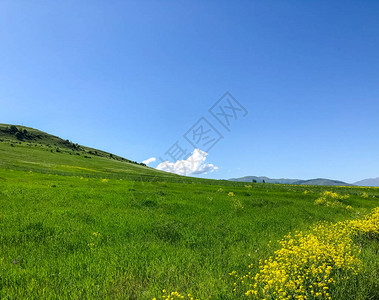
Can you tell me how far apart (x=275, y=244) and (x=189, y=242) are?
10.5 feet

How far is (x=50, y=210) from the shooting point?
35.3 ft

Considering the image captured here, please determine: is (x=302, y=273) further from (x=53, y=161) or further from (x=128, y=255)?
(x=53, y=161)

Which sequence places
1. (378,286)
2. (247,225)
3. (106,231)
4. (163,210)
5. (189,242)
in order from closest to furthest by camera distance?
(378,286), (189,242), (106,231), (247,225), (163,210)

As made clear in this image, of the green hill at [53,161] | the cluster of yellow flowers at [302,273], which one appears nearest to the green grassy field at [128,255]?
the cluster of yellow flowers at [302,273]

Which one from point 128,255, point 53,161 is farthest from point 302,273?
point 53,161

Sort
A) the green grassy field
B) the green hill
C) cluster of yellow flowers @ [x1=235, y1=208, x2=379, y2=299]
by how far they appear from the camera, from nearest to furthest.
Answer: cluster of yellow flowers @ [x1=235, y1=208, x2=379, y2=299] < the green grassy field < the green hill

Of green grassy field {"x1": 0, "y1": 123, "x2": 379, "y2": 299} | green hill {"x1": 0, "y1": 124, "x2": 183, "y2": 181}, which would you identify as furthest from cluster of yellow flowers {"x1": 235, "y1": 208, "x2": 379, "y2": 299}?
green hill {"x1": 0, "y1": 124, "x2": 183, "y2": 181}

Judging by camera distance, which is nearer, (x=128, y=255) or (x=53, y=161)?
(x=128, y=255)

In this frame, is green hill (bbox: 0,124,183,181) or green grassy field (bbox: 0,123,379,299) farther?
green hill (bbox: 0,124,183,181)

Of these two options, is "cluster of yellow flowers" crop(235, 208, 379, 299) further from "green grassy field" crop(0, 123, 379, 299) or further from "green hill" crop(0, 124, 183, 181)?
"green hill" crop(0, 124, 183, 181)

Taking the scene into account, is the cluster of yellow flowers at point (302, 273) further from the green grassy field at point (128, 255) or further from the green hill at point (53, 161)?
the green hill at point (53, 161)

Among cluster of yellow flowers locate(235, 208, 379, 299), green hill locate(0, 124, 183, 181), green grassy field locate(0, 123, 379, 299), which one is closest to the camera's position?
cluster of yellow flowers locate(235, 208, 379, 299)

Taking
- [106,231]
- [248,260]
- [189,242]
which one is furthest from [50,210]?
[248,260]

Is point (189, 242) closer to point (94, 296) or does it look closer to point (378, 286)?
point (94, 296)
